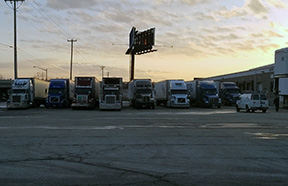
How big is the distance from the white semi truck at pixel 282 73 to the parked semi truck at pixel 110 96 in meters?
22.6

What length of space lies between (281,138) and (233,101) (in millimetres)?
38023

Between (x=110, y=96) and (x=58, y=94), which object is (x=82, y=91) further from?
(x=58, y=94)

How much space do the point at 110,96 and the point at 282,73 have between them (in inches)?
1002

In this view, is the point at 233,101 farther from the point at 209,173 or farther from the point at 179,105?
the point at 209,173

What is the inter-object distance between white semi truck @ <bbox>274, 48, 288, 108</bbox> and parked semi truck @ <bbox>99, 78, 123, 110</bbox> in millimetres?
22584

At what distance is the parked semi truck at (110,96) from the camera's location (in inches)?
1378

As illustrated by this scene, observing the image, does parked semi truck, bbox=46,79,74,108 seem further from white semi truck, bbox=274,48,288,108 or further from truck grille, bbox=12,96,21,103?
white semi truck, bbox=274,48,288,108

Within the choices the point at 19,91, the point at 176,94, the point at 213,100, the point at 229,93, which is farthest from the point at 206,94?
the point at 19,91

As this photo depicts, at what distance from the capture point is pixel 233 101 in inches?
1986

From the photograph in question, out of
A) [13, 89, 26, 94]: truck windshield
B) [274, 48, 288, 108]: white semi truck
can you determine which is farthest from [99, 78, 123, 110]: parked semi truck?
[274, 48, 288, 108]: white semi truck

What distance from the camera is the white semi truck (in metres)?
44.9

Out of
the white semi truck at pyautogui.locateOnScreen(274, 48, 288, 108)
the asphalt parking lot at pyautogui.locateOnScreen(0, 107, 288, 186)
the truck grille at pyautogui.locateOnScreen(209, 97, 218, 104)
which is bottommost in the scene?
the asphalt parking lot at pyautogui.locateOnScreen(0, 107, 288, 186)

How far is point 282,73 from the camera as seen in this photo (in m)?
45.6

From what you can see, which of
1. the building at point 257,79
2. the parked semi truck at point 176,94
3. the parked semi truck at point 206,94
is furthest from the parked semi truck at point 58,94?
the building at point 257,79
